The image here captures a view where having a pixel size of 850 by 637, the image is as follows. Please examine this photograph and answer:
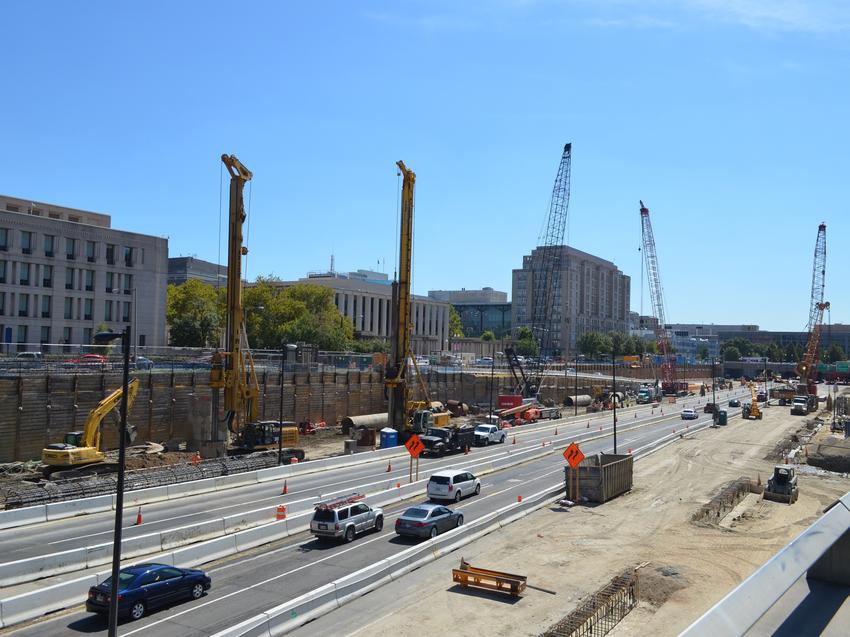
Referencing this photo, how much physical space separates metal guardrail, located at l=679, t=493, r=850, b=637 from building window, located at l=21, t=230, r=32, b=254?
228ft

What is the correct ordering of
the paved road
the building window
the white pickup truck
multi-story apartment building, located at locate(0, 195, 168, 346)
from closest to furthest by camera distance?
the paved road < the white pickup truck < multi-story apartment building, located at locate(0, 195, 168, 346) < the building window

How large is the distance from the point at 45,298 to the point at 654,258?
121m

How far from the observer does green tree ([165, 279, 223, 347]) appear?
93.1 m

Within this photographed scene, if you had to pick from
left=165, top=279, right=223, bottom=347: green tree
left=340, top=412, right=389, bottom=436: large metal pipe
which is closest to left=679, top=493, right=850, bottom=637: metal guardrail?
left=340, top=412, right=389, bottom=436: large metal pipe

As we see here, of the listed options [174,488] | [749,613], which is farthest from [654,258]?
[749,613]

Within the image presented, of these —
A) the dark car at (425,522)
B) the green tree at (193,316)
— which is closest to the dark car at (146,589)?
the dark car at (425,522)

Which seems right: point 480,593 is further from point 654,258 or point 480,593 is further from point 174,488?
point 654,258

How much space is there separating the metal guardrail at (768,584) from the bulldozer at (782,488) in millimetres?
19391

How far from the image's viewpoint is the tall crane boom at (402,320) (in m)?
56.4

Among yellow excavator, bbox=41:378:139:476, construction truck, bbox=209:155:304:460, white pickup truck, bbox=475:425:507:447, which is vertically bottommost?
white pickup truck, bbox=475:425:507:447

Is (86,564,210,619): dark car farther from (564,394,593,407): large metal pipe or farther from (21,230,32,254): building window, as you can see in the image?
(564,394,593,407): large metal pipe

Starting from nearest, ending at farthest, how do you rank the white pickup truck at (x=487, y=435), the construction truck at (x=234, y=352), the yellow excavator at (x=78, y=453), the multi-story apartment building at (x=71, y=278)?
the yellow excavator at (x=78, y=453)
the construction truck at (x=234, y=352)
the white pickup truck at (x=487, y=435)
the multi-story apartment building at (x=71, y=278)

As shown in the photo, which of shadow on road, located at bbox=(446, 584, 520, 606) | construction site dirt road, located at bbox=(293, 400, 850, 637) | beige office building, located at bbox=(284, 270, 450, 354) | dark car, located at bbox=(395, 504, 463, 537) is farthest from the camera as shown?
beige office building, located at bbox=(284, 270, 450, 354)

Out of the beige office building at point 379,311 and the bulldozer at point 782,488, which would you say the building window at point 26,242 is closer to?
the bulldozer at point 782,488
